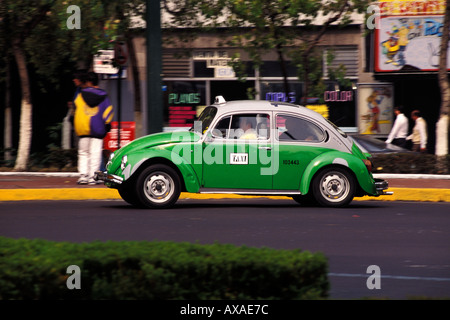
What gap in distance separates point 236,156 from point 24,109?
26.7ft

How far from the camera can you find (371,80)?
76.2 ft

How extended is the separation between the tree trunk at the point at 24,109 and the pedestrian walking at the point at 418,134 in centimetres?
957

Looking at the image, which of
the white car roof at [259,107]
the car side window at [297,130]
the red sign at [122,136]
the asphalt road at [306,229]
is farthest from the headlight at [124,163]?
Answer: the red sign at [122,136]

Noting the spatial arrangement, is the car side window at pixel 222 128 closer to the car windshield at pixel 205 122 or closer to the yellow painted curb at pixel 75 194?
the car windshield at pixel 205 122

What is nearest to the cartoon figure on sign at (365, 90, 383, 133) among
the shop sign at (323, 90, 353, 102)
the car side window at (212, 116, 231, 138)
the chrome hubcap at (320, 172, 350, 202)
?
the shop sign at (323, 90, 353, 102)

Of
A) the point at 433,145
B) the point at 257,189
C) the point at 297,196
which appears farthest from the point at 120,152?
the point at 433,145

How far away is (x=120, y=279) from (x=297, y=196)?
8.23 metres

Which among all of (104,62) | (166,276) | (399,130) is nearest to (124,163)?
(104,62)

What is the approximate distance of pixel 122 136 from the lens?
21672 millimetres

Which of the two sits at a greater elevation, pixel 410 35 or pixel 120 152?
pixel 410 35

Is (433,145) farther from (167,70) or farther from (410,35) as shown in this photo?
(167,70)

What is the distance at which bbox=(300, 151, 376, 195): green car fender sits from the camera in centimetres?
1218

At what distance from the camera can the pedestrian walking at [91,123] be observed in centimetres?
1488

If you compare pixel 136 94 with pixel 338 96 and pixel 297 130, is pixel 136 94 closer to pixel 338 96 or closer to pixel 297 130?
pixel 338 96
